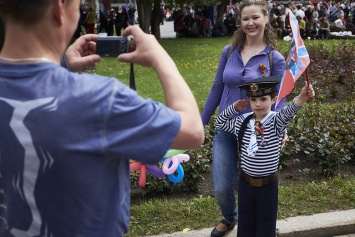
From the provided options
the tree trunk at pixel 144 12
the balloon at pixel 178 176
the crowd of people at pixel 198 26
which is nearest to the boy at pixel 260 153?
the balloon at pixel 178 176

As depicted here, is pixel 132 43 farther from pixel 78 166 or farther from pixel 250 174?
pixel 250 174

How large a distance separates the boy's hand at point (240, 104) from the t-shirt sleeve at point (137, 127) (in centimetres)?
239

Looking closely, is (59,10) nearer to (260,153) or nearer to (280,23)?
(260,153)

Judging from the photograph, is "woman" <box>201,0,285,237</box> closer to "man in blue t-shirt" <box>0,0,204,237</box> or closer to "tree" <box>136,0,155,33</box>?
"man in blue t-shirt" <box>0,0,204,237</box>

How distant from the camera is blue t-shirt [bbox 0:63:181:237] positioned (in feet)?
4.75

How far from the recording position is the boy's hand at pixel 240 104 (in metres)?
3.91

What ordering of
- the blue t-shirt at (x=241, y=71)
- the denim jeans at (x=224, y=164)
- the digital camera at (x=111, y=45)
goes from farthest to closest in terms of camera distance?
1. the denim jeans at (x=224, y=164)
2. the blue t-shirt at (x=241, y=71)
3. the digital camera at (x=111, y=45)

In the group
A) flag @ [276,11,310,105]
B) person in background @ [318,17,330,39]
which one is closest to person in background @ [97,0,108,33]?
person in background @ [318,17,330,39]

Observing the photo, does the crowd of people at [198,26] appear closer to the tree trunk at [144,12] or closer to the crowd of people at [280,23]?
the crowd of people at [280,23]

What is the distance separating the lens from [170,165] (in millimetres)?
4102

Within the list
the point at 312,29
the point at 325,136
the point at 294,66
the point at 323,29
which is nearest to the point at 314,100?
the point at 325,136

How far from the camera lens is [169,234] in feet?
14.8

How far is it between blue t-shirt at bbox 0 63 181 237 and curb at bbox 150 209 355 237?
302cm

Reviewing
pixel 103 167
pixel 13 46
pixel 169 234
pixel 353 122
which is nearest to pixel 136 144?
pixel 103 167
